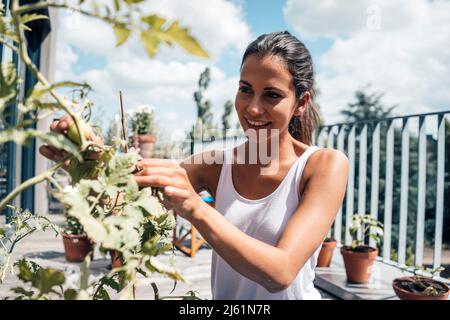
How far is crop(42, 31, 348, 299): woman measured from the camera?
3.01 feet

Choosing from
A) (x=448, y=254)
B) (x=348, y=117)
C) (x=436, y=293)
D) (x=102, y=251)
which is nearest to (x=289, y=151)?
(x=102, y=251)

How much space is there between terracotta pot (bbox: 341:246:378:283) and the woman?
82.2 inches

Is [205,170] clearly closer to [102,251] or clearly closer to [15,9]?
[102,251]

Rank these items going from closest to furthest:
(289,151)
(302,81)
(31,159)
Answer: (302,81), (289,151), (31,159)

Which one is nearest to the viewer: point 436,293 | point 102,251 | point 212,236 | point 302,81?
point 102,251

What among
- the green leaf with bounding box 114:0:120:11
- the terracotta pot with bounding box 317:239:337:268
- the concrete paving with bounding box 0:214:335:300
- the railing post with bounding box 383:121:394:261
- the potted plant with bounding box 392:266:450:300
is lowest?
the concrete paving with bounding box 0:214:335:300

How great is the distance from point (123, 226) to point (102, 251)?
0.05 meters

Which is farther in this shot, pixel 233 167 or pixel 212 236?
pixel 233 167

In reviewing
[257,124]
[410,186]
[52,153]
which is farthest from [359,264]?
[410,186]

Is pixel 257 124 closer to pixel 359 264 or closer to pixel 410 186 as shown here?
pixel 359 264

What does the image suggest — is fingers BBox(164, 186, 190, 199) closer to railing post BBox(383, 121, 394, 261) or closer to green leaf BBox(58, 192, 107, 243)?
green leaf BBox(58, 192, 107, 243)

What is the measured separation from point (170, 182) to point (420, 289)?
8.20 feet

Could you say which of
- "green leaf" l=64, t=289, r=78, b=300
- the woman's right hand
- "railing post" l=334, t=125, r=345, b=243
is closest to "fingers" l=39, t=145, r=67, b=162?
the woman's right hand

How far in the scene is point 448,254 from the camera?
13.6 metres
